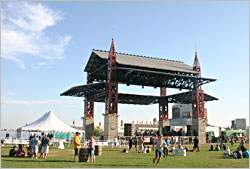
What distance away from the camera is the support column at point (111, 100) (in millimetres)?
39188

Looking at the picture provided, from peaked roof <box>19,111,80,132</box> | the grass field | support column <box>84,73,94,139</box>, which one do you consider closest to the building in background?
support column <box>84,73,94,139</box>

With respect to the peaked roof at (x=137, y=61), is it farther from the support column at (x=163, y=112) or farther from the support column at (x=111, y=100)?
the support column at (x=163, y=112)

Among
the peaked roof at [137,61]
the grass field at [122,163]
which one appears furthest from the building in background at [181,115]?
the grass field at [122,163]

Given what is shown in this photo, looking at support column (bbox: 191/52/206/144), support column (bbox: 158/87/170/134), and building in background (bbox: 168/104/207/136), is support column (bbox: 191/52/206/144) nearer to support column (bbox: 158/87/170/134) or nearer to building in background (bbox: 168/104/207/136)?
support column (bbox: 158/87/170/134)

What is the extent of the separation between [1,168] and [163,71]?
3564 cm

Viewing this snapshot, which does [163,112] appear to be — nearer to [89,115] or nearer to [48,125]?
[89,115]

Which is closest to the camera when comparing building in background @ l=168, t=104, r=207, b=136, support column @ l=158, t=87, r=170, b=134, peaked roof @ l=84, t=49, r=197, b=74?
peaked roof @ l=84, t=49, r=197, b=74

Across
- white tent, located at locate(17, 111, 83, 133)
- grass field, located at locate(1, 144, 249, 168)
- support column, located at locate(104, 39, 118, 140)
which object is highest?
support column, located at locate(104, 39, 118, 140)

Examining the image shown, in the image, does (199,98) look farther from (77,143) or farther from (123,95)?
(77,143)

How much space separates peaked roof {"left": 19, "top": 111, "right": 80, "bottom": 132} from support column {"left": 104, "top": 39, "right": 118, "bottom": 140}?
7313 millimetres

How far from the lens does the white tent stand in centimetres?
3110

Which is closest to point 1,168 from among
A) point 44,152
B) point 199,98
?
point 44,152

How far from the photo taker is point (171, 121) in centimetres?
10350

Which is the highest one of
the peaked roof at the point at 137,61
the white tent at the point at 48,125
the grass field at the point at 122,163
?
the peaked roof at the point at 137,61
